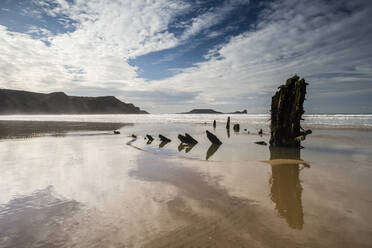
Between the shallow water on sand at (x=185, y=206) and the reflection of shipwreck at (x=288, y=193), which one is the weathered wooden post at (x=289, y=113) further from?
the reflection of shipwreck at (x=288, y=193)

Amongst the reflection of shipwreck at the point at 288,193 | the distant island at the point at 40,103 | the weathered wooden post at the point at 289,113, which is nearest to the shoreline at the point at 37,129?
the reflection of shipwreck at the point at 288,193

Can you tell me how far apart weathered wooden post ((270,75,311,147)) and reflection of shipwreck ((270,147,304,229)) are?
20.0ft

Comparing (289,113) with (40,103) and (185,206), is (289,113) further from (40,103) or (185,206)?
(40,103)

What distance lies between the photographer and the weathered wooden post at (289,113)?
42.8 feet

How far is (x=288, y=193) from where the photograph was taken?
5.10 metres

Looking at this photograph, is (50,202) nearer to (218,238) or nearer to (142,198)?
(142,198)

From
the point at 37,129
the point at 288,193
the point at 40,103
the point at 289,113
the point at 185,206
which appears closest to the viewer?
the point at 185,206

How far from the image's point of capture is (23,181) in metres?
6.12

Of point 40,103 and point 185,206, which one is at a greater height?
point 40,103

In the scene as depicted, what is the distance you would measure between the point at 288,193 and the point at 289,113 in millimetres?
9992

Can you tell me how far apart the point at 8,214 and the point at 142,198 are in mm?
2711

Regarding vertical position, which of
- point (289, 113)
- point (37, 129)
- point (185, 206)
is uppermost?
point (289, 113)

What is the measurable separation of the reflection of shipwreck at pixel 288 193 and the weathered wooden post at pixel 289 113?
6103mm

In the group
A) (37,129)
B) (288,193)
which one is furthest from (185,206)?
(37,129)
